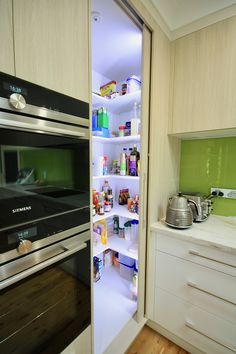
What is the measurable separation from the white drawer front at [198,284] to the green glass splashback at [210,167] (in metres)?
0.64

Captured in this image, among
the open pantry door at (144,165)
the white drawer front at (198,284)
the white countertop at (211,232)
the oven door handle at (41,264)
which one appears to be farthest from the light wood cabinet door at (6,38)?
the white drawer front at (198,284)

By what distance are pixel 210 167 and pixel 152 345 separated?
1.50 m

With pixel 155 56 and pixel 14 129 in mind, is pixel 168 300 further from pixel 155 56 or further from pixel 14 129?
pixel 155 56

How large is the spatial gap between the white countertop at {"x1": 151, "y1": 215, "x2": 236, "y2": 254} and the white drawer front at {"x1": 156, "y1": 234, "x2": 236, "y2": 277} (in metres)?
0.04

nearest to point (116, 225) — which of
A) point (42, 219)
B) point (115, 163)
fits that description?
point (115, 163)

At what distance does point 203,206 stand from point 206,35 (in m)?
1.25

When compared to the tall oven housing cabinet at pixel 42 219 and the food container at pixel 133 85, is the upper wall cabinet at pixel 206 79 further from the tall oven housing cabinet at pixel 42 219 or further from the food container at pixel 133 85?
the tall oven housing cabinet at pixel 42 219

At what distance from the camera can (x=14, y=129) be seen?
1.84 feet

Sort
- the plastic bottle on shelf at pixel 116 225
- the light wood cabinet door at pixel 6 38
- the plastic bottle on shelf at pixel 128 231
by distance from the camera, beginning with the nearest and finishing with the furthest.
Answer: the light wood cabinet door at pixel 6 38 → the plastic bottle on shelf at pixel 128 231 → the plastic bottle on shelf at pixel 116 225

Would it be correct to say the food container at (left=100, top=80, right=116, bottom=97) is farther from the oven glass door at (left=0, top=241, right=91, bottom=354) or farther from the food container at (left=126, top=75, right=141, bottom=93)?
the oven glass door at (left=0, top=241, right=91, bottom=354)

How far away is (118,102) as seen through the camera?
1.58 m

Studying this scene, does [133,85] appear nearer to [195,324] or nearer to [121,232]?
[121,232]

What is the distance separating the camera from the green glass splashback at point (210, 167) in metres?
1.45

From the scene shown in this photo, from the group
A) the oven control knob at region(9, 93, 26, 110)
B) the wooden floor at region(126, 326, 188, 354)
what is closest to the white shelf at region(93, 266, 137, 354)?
the wooden floor at region(126, 326, 188, 354)
